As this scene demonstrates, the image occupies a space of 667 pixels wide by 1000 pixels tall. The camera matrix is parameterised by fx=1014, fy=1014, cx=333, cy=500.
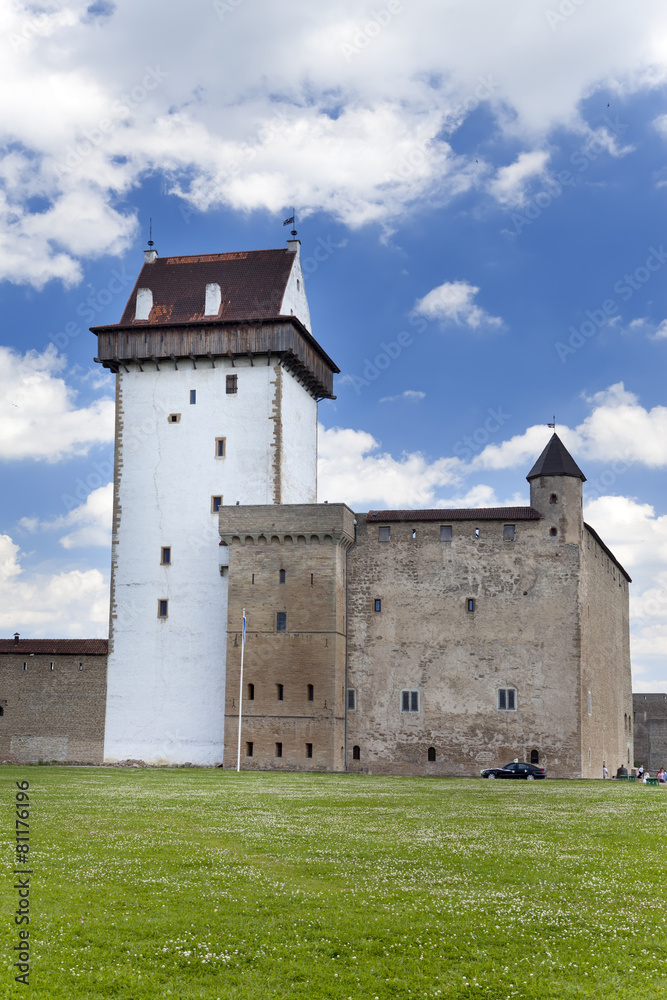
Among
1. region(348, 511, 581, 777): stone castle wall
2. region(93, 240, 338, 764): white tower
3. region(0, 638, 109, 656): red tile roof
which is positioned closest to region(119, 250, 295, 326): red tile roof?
region(93, 240, 338, 764): white tower

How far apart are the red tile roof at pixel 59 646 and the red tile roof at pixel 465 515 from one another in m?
15.5

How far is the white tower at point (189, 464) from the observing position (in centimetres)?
5150

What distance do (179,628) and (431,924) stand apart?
1588 inches

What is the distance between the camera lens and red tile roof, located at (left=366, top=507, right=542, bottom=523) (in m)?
50.6

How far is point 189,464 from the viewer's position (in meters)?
53.3

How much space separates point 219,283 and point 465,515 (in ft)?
61.5

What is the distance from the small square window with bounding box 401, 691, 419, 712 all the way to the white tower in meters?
9.05

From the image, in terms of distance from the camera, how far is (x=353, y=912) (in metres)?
13.2

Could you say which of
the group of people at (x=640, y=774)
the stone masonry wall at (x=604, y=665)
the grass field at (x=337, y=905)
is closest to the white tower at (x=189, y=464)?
the stone masonry wall at (x=604, y=665)

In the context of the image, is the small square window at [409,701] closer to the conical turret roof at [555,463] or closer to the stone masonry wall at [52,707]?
the conical turret roof at [555,463]

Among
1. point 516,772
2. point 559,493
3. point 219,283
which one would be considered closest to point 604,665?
point 559,493

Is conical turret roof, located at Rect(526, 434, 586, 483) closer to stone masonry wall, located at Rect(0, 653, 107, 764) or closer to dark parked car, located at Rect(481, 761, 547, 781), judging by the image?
dark parked car, located at Rect(481, 761, 547, 781)

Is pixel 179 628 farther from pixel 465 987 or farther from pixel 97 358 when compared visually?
pixel 465 987

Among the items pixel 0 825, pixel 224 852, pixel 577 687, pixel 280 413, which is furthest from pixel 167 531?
pixel 224 852
